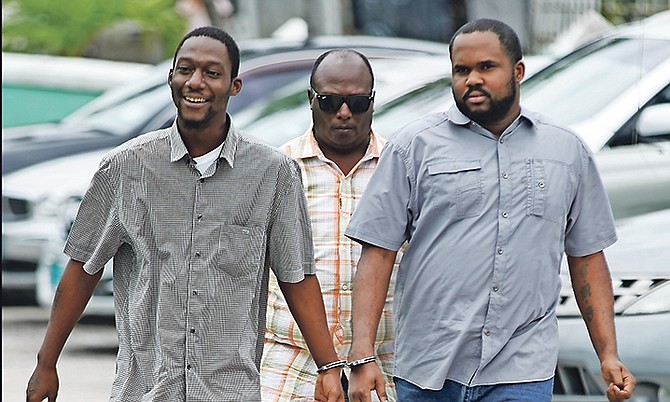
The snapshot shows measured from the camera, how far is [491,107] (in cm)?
440

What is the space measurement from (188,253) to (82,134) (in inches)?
254

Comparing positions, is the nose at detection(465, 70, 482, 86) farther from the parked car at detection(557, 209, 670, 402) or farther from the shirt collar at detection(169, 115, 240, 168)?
the parked car at detection(557, 209, 670, 402)

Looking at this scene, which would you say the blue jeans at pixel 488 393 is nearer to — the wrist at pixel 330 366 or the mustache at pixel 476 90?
the wrist at pixel 330 366

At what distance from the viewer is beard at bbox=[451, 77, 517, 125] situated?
14.4ft

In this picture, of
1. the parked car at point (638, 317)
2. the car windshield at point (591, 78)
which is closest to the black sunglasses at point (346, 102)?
the parked car at point (638, 317)

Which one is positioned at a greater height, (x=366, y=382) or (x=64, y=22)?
(x=64, y=22)

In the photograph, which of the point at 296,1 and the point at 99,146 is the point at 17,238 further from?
the point at 296,1

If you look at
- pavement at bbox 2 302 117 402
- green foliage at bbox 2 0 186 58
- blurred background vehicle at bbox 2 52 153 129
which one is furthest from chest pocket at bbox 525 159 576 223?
green foliage at bbox 2 0 186 58

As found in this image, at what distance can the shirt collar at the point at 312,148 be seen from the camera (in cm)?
476

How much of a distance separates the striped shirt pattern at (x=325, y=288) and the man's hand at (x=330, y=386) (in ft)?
0.73

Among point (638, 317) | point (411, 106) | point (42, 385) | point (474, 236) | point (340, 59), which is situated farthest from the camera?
point (411, 106)

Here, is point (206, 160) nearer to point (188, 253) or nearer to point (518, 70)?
point (188, 253)

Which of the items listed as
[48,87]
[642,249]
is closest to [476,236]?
[642,249]

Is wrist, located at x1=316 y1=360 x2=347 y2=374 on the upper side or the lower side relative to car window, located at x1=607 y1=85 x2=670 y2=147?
lower
